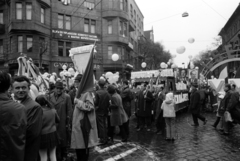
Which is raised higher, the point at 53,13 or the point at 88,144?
the point at 53,13

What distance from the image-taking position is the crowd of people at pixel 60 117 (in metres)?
2.00

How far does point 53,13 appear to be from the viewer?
2445cm

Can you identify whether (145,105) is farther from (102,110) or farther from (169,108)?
(102,110)

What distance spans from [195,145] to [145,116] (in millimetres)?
2432

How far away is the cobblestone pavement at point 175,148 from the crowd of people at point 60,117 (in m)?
0.41

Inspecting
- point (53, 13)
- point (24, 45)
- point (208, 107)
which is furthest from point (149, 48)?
point (208, 107)

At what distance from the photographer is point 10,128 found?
1951mm

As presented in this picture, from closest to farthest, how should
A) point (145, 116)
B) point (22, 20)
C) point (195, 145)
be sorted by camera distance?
point (195, 145) → point (145, 116) → point (22, 20)

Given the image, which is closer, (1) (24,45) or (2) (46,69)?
(1) (24,45)

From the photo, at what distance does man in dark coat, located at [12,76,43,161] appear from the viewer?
7.86ft

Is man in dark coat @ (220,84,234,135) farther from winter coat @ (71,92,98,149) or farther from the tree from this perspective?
the tree

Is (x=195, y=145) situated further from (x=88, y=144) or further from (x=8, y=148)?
(x=8, y=148)

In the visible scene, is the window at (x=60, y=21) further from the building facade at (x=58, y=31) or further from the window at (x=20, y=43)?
the window at (x=20, y=43)

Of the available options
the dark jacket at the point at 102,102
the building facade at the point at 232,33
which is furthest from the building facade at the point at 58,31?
the building facade at the point at 232,33
